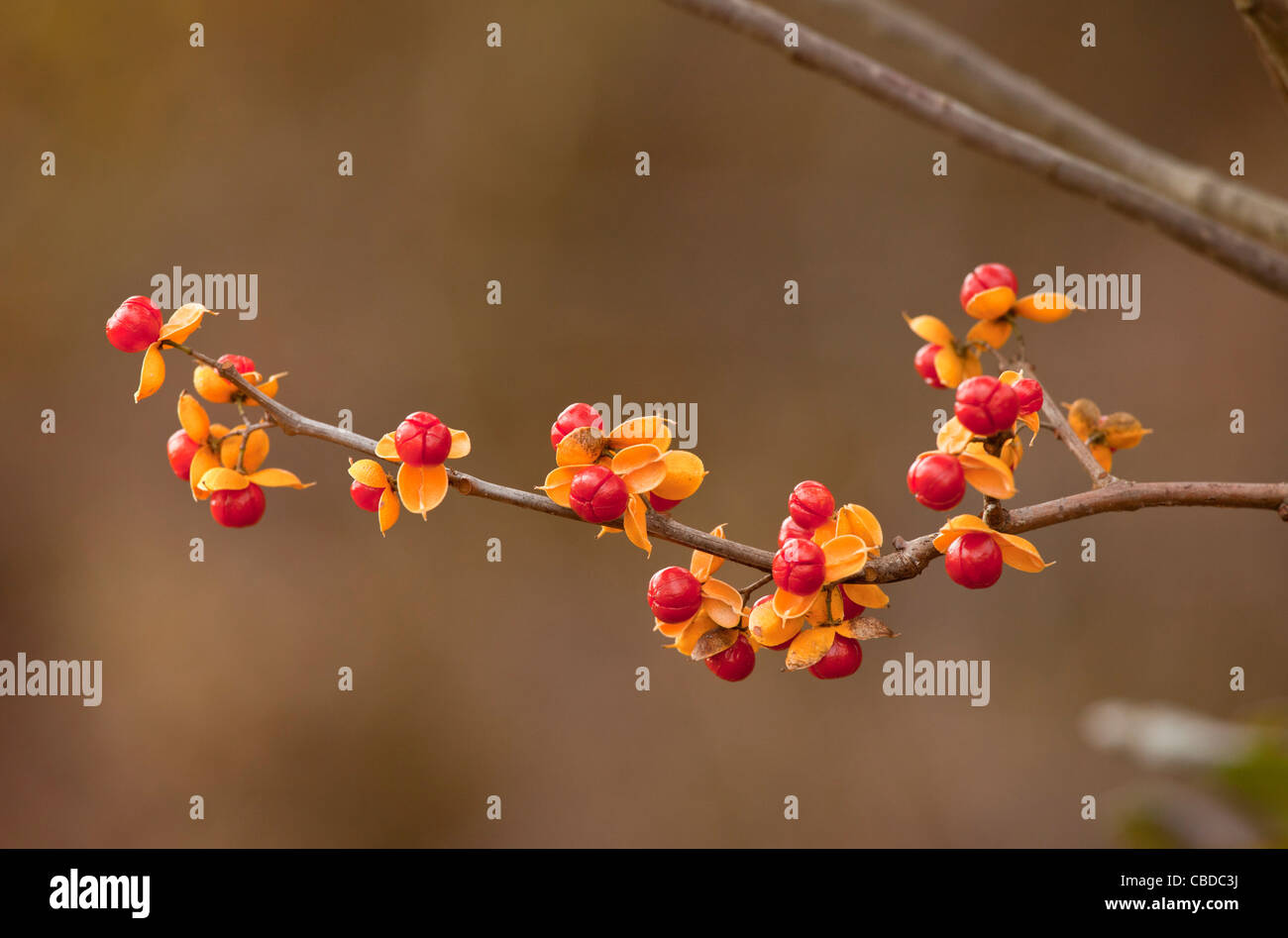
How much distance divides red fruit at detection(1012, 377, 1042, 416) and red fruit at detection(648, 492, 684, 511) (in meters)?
0.24

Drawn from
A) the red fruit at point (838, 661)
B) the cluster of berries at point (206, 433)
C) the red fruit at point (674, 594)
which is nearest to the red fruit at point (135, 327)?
the cluster of berries at point (206, 433)

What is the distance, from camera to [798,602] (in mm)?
634

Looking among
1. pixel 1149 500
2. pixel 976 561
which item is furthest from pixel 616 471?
pixel 1149 500

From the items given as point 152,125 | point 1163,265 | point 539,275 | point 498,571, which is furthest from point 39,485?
point 1163,265

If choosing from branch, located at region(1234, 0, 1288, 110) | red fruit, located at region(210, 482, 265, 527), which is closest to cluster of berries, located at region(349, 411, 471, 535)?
red fruit, located at region(210, 482, 265, 527)

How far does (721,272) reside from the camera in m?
2.31

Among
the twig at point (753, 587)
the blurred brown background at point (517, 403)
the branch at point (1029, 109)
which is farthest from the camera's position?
the blurred brown background at point (517, 403)

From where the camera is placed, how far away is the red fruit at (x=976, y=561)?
1.98ft

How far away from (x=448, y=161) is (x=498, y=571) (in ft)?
3.23

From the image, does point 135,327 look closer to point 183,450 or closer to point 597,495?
point 183,450

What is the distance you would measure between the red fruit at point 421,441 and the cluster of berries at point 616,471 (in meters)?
0.07

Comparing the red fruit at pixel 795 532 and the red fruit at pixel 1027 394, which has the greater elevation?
the red fruit at pixel 1027 394

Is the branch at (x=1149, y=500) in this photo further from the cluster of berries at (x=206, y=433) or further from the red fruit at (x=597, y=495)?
the cluster of berries at (x=206, y=433)

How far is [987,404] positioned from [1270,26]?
355 mm
